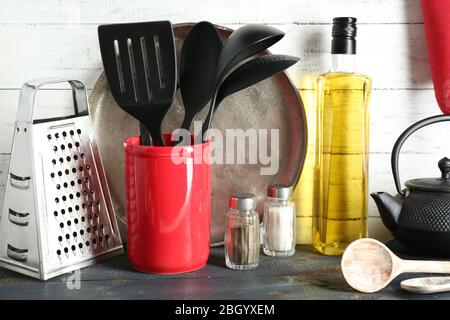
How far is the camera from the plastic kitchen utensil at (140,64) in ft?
3.06

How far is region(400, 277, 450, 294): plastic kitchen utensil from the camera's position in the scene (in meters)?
0.88

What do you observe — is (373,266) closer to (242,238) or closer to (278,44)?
(242,238)

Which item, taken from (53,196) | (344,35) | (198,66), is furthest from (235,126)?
(53,196)

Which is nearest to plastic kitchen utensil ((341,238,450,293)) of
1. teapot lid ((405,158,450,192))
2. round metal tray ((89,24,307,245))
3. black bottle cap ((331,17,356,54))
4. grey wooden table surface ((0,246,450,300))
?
grey wooden table surface ((0,246,450,300))

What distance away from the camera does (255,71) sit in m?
0.98

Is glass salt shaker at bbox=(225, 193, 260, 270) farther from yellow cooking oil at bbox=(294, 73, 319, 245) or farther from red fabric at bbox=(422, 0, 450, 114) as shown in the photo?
red fabric at bbox=(422, 0, 450, 114)

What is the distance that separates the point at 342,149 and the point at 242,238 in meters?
0.24

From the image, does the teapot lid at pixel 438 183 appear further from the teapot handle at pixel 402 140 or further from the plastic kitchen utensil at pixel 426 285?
the plastic kitchen utensil at pixel 426 285

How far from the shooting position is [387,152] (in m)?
1.15

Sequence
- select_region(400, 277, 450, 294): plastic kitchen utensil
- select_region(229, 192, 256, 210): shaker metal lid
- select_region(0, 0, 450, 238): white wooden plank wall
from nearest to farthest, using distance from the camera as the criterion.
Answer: select_region(400, 277, 450, 294): plastic kitchen utensil < select_region(229, 192, 256, 210): shaker metal lid < select_region(0, 0, 450, 238): white wooden plank wall

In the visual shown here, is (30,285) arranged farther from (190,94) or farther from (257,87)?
(257,87)

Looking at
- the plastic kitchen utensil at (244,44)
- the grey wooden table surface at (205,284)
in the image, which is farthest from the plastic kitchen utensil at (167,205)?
the plastic kitchen utensil at (244,44)

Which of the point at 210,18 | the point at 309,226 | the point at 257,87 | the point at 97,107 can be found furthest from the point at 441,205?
Result: the point at 97,107

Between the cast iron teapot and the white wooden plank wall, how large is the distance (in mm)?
119
